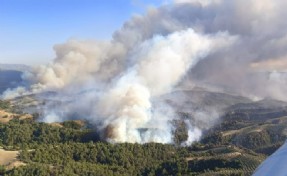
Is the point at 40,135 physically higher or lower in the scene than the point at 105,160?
higher

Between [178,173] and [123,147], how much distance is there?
3686 centimetres

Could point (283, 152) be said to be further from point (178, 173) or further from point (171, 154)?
point (171, 154)

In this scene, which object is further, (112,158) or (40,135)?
(40,135)

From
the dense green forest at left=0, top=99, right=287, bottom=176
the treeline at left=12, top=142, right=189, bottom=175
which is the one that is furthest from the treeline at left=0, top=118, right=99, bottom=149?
the treeline at left=12, top=142, right=189, bottom=175

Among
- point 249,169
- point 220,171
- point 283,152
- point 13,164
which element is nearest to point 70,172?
point 13,164

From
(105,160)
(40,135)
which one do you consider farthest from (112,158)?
(40,135)

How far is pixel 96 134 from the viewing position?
19138 cm

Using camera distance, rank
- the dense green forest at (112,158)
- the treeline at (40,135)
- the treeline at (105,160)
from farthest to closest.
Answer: the treeline at (40,135)
the dense green forest at (112,158)
the treeline at (105,160)

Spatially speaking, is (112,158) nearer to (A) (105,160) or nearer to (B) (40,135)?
(A) (105,160)

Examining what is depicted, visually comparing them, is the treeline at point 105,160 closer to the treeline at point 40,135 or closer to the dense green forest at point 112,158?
the dense green forest at point 112,158

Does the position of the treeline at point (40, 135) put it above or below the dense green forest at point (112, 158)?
above

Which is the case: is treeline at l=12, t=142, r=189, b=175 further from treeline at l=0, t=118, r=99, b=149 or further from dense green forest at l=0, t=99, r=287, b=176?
treeline at l=0, t=118, r=99, b=149

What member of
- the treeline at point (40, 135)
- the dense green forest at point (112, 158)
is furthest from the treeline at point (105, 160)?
the treeline at point (40, 135)

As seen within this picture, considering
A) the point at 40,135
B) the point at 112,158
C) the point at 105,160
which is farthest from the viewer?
the point at 40,135
